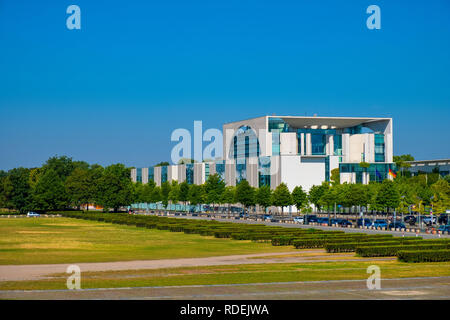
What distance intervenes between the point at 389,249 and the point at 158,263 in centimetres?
1766

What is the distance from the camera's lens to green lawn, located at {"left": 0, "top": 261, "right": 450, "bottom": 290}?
29750 mm

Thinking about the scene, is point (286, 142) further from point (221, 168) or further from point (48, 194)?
point (48, 194)

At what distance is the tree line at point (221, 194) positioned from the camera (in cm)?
9706

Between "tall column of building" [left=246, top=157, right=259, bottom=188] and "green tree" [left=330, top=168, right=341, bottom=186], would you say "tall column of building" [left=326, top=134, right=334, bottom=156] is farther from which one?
"tall column of building" [left=246, top=157, right=259, bottom=188]

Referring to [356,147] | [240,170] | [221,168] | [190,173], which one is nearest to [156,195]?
[190,173]

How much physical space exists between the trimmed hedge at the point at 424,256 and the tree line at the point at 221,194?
143 feet

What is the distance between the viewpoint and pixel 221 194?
13088 centimetres

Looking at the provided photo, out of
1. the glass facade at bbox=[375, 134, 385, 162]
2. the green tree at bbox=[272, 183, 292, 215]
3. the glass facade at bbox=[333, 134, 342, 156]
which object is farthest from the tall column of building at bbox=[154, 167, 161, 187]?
the green tree at bbox=[272, 183, 292, 215]

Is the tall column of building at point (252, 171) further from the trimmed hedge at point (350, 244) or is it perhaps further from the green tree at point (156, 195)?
the trimmed hedge at point (350, 244)

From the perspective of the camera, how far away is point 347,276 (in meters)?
32.1

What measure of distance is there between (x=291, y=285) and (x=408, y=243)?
22.7 metres

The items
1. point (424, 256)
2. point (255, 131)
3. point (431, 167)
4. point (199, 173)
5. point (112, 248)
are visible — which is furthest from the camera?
point (431, 167)

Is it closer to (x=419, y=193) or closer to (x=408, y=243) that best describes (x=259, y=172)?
(x=419, y=193)

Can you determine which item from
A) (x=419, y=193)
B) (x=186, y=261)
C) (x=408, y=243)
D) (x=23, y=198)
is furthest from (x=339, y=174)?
(x=186, y=261)
